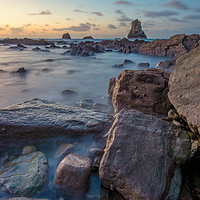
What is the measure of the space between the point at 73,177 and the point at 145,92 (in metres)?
2.07

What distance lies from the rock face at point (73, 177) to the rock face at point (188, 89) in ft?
4.66

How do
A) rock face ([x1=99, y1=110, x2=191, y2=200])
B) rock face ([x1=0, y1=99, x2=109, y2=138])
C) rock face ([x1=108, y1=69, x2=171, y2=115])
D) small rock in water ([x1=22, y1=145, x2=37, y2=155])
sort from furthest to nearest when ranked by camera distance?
rock face ([x1=108, y1=69, x2=171, y2=115]) < rock face ([x1=0, y1=99, x2=109, y2=138]) < small rock in water ([x1=22, y1=145, x2=37, y2=155]) < rock face ([x1=99, y1=110, x2=191, y2=200])

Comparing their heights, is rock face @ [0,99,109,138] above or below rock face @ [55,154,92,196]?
above

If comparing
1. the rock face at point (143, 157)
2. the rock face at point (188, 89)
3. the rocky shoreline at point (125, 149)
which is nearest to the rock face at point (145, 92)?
the rocky shoreline at point (125, 149)

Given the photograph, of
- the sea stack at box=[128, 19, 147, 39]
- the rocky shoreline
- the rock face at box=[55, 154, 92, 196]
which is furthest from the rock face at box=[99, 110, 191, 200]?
the sea stack at box=[128, 19, 147, 39]

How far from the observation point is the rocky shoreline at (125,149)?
180 cm

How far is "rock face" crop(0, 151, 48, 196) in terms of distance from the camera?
2006 millimetres

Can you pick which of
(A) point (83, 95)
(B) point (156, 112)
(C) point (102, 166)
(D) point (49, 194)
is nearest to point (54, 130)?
(D) point (49, 194)

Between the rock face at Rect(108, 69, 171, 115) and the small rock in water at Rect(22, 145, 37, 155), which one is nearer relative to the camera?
the small rock in water at Rect(22, 145, 37, 155)

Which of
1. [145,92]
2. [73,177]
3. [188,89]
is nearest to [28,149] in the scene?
[73,177]

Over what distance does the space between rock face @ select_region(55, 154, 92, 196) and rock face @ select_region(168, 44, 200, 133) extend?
4.66 feet

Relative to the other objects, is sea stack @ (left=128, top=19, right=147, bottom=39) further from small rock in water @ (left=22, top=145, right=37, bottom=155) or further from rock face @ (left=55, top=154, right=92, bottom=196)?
rock face @ (left=55, top=154, right=92, bottom=196)

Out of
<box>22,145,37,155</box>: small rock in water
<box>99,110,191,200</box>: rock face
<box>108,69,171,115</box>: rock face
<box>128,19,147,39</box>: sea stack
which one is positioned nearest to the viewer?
<box>99,110,191,200</box>: rock face

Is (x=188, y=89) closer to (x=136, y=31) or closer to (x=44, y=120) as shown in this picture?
(x=44, y=120)
